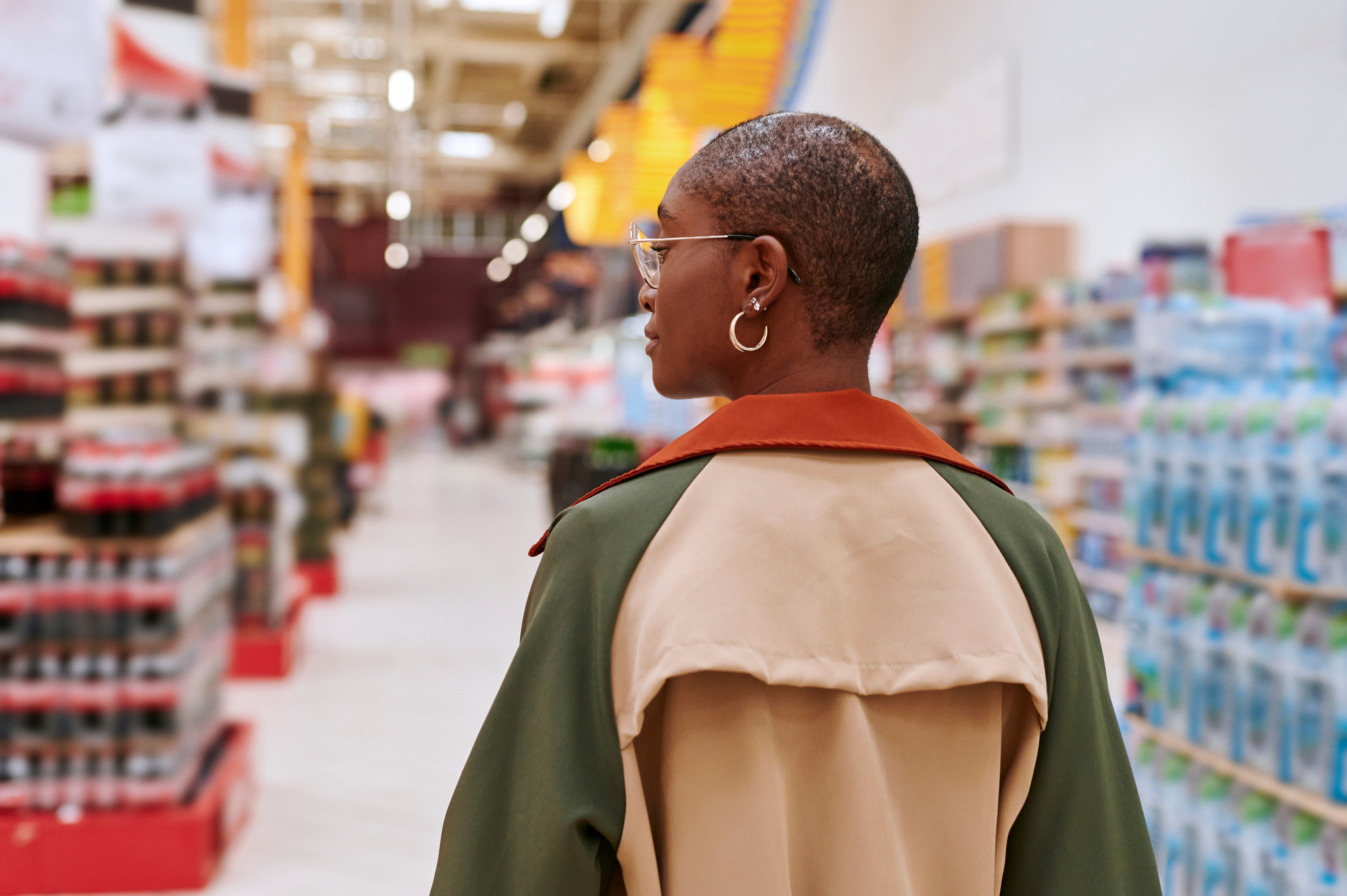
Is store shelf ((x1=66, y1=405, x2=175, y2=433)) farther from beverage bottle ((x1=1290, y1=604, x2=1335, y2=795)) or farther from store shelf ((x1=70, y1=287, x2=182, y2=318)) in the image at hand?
beverage bottle ((x1=1290, y1=604, x2=1335, y2=795))

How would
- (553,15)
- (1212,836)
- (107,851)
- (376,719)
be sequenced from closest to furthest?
(1212,836) < (107,851) < (376,719) < (553,15)

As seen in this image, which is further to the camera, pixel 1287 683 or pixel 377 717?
pixel 377 717

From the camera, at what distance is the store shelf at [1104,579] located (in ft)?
24.1

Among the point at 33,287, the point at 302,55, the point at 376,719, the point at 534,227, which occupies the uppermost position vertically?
the point at 302,55

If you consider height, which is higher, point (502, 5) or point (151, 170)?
point (502, 5)

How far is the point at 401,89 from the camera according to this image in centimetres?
1706

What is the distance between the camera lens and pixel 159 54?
17.5 feet

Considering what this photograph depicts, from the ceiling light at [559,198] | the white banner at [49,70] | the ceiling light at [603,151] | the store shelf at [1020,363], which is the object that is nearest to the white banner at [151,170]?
the white banner at [49,70]

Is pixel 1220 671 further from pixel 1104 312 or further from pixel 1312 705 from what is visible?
pixel 1104 312

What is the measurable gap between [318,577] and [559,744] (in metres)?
8.74

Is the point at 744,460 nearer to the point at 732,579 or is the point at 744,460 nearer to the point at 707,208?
the point at 732,579

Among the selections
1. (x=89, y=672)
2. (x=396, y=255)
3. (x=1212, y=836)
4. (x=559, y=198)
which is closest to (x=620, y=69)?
(x=559, y=198)

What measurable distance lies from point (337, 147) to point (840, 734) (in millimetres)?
28763

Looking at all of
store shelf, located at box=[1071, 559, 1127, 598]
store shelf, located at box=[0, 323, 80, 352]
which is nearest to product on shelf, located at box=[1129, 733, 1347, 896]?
store shelf, located at box=[0, 323, 80, 352]
